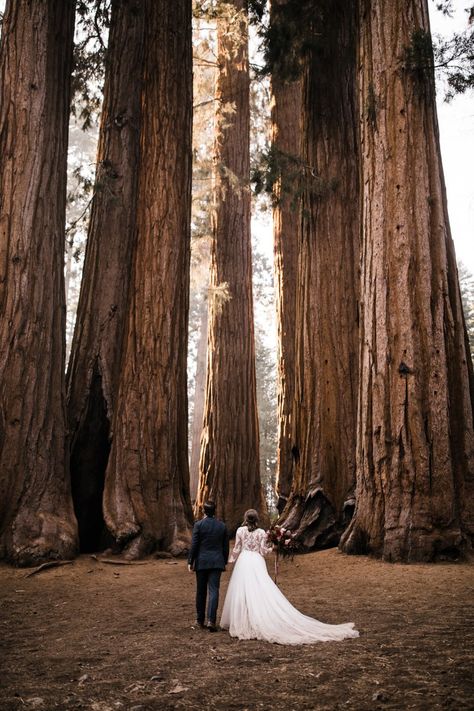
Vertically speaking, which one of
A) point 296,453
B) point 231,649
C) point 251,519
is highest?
point 296,453

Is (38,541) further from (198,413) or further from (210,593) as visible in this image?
(198,413)

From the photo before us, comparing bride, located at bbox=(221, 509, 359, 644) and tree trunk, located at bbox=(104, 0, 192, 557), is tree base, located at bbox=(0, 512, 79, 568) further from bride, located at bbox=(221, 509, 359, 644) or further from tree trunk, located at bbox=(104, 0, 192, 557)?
bride, located at bbox=(221, 509, 359, 644)

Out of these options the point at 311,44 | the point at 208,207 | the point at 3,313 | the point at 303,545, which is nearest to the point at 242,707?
the point at 303,545

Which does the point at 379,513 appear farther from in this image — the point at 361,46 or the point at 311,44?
the point at 311,44

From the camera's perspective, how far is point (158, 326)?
899 cm

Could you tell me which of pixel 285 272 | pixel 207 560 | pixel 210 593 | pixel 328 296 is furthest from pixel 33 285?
pixel 285 272

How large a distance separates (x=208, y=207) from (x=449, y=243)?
7.35 metres

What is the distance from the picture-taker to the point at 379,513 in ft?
22.2

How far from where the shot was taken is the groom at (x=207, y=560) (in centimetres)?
491

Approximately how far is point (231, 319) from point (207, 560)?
7.86 m

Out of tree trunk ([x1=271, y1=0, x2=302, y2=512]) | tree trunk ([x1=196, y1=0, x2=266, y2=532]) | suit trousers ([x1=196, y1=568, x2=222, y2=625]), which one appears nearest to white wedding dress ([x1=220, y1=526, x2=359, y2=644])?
suit trousers ([x1=196, y1=568, x2=222, y2=625])

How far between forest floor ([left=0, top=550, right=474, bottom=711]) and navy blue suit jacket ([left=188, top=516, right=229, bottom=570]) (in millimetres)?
522

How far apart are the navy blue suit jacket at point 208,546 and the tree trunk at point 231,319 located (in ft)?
20.4

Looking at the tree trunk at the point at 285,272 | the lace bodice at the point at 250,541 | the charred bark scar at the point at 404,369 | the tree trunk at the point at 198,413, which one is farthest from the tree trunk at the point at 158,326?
the tree trunk at the point at 198,413
